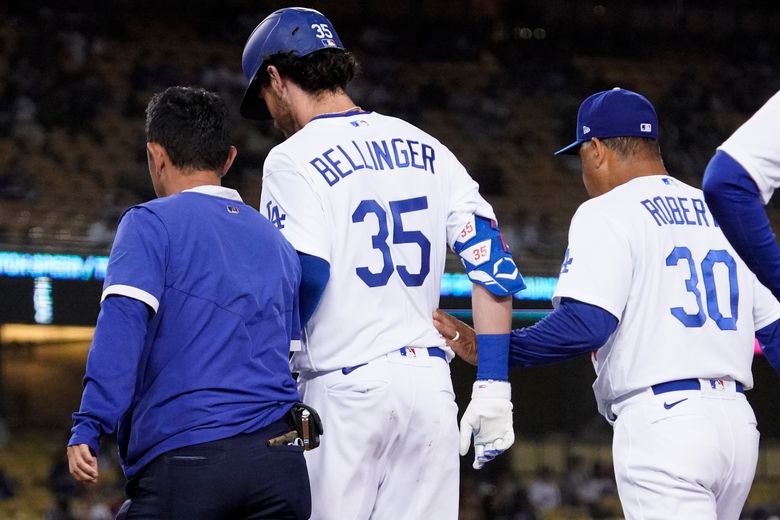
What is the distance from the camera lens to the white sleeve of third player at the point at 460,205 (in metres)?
3.11

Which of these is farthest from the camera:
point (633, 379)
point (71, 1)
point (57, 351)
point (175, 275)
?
point (71, 1)

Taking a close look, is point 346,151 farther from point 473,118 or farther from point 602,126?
point 473,118

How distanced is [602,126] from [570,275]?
1.86 ft

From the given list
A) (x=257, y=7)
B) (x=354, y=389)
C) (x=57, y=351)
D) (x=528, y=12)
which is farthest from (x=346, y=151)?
(x=528, y=12)

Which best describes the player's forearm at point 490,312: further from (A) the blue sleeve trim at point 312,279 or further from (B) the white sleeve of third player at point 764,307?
(B) the white sleeve of third player at point 764,307

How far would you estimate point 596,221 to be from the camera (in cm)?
339

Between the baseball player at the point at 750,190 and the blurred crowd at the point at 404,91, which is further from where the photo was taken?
the blurred crowd at the point at 404,91

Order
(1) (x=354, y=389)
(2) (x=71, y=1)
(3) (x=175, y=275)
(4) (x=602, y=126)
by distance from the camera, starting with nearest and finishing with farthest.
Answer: (3) (x=175, y=275) → (1) (x=354, y=389) → (4) (x=602, y=126) → (2) (x=71, y=1)

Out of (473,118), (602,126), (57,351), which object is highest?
(473,118)

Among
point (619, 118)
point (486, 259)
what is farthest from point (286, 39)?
point (619, 118)

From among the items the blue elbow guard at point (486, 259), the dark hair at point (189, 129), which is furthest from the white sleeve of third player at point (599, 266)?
the dark hair at point (189, 129)

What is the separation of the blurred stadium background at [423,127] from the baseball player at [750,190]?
7.41m

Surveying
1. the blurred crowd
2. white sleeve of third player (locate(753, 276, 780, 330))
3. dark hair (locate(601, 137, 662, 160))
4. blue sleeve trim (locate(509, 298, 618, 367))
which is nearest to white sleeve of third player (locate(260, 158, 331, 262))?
blue sleeve trim (locate(509, 298, 618, 367))

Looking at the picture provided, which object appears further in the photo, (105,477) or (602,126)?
(105,477)
